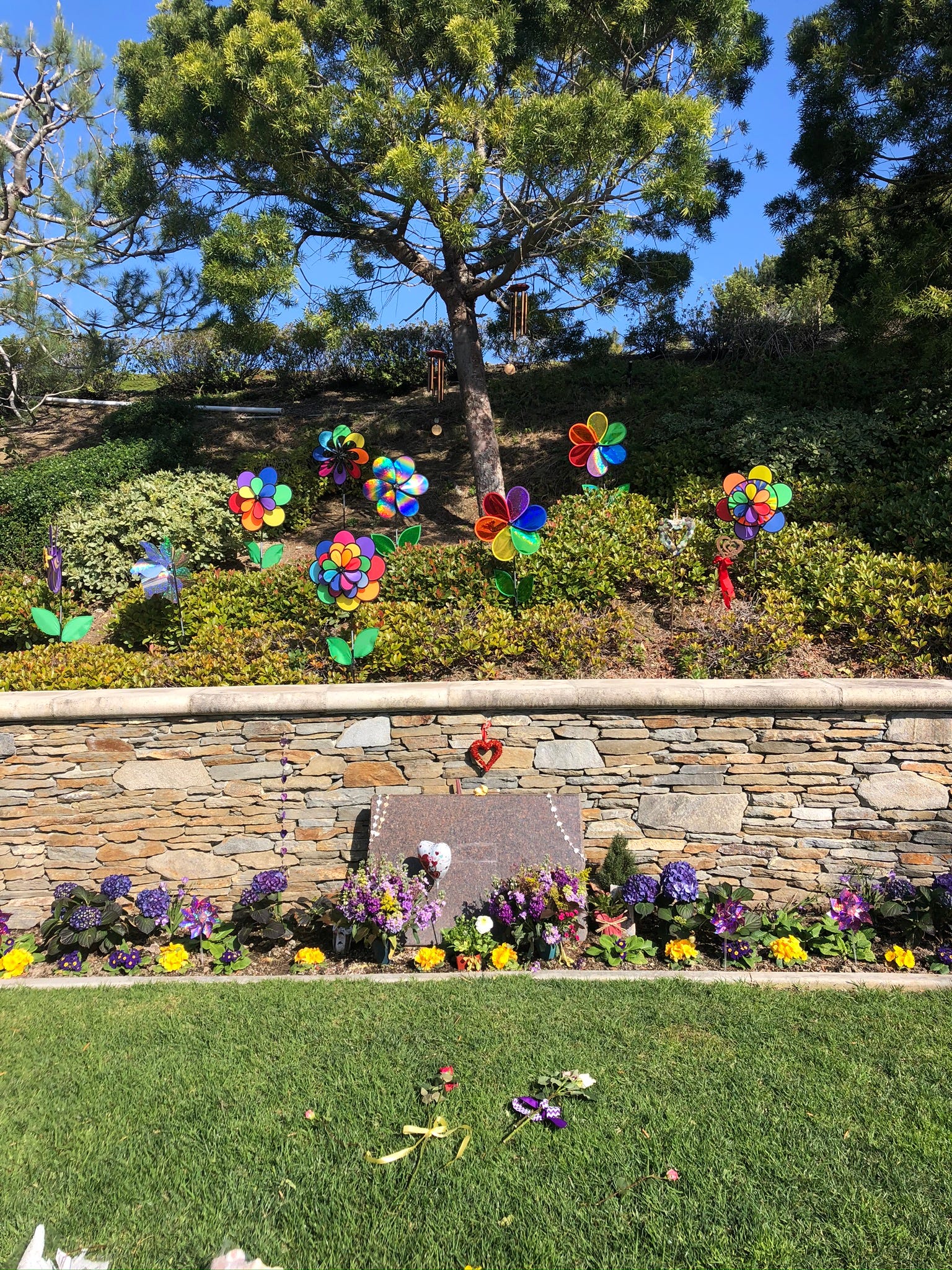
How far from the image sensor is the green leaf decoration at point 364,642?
195 inches

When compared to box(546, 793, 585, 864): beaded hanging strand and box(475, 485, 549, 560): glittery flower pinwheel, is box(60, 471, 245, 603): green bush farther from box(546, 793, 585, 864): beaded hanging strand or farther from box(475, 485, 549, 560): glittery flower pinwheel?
box(546, 793, 585, 864): beaded hanging strand

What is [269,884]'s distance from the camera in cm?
429

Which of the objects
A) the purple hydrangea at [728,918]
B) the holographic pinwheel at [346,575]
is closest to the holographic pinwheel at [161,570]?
the holographic pinwheel at [346,575]

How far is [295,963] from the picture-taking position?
411 cm

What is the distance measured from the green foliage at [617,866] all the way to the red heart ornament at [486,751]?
29.6 inches

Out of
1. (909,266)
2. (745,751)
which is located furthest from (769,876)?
(909,266)

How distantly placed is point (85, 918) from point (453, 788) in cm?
202

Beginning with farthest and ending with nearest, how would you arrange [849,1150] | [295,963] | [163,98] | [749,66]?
[749,66] → [163,98] → [295,963] → [849,1150]

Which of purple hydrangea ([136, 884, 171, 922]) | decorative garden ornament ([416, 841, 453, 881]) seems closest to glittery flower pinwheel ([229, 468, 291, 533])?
purple hydrangea ([136, 884, 171, 922])

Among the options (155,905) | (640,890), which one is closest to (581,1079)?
(640,890)

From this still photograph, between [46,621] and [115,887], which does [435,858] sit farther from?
[46,621]

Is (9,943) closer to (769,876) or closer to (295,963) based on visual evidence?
(295,963)

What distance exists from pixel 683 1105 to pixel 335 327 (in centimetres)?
630

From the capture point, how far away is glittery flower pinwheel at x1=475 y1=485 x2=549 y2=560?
5086 millimetres
